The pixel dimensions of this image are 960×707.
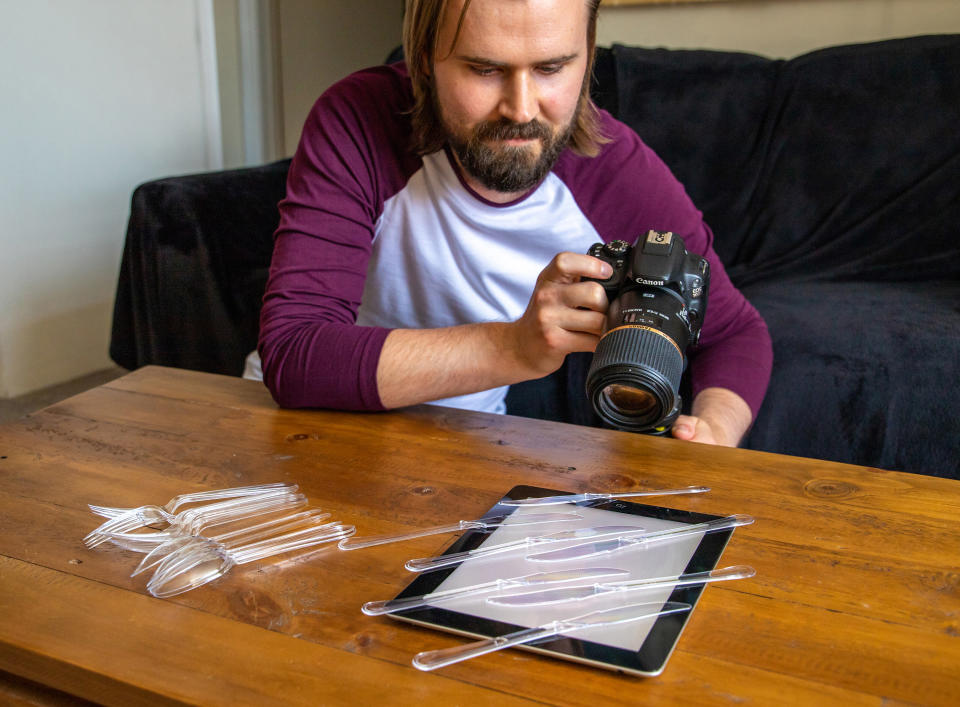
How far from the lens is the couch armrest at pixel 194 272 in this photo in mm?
1552

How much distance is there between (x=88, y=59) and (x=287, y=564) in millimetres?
1986

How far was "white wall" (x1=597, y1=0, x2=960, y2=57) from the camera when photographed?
1982 millimetres

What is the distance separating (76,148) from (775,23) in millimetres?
1711

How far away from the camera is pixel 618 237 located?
3.71 ft

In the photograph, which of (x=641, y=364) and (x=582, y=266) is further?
(x=582, y=266)

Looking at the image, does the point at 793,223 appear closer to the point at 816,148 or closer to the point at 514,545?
the point at 816,148

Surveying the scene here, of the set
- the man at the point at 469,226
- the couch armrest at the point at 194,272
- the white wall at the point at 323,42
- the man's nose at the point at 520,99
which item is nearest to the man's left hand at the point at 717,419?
the man at the point at 469,226

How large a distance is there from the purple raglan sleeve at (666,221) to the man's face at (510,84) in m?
0.12

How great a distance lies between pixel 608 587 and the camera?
1.75 feet

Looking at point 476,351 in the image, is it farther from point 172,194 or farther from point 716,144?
point 716,144

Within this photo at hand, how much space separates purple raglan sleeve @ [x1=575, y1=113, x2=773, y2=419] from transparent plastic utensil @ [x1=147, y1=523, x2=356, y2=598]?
57cm

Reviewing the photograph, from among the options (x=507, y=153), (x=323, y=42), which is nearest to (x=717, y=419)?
(x=507, y=153)

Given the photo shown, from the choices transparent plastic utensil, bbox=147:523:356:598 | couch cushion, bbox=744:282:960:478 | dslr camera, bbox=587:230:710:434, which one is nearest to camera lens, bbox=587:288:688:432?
dslr camera, bbox=587:230:710:434

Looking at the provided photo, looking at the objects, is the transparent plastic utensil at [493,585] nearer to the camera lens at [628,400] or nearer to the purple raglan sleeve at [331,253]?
the camera lens at [628,400]
